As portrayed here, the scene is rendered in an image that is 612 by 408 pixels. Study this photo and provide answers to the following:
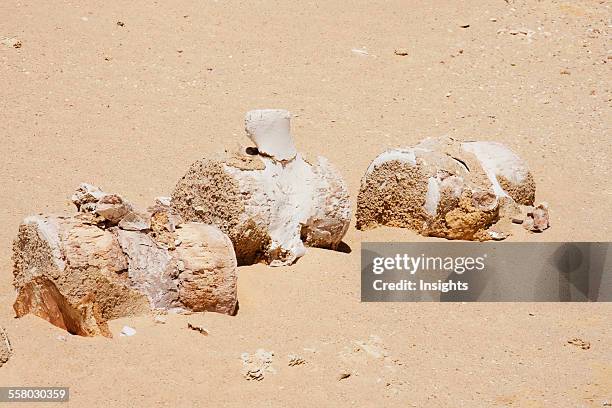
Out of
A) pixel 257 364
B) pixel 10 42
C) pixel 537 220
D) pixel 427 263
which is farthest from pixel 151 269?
pixel 10 42

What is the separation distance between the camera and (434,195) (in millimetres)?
7859

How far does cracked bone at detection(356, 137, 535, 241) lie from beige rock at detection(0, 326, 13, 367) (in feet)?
11.0

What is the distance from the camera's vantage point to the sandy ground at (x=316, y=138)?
18.7 ft

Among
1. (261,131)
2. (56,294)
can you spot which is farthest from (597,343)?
(56,294)

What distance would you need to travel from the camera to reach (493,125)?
426 inches

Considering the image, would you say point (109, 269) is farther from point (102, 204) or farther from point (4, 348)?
point (4, 348)

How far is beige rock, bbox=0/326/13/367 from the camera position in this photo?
548 cm

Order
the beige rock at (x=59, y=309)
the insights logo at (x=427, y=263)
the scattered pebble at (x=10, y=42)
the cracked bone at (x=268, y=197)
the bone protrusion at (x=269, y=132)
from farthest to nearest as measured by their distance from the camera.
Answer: the scattered pebble at (x=10, y=42) < the insights logo at (x=427, y=263) < the bone protrusion at (x=269, y=132) < the cracked bone at (x=268, y=197) < the beige rock at (x=59, y=309)

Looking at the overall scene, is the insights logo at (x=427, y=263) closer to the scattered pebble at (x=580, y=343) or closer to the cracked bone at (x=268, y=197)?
the cracked bone at (x=268, y=197)

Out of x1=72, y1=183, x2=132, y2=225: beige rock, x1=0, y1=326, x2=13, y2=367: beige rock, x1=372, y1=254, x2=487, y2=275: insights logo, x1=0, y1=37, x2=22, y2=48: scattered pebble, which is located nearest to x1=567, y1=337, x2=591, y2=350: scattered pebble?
x1=372, y1=254, x2=487, y2=275: insights logo

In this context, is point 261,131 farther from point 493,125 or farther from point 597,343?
point 493,125

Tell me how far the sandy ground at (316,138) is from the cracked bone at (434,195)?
20cm

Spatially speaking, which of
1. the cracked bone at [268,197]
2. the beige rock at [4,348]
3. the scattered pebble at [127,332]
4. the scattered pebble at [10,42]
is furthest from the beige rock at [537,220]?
the scattered pebble at [10,42]

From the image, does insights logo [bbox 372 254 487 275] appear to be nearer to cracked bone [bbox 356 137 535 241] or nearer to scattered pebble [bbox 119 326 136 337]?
cracked bone [bbox 356 137 535 241]
